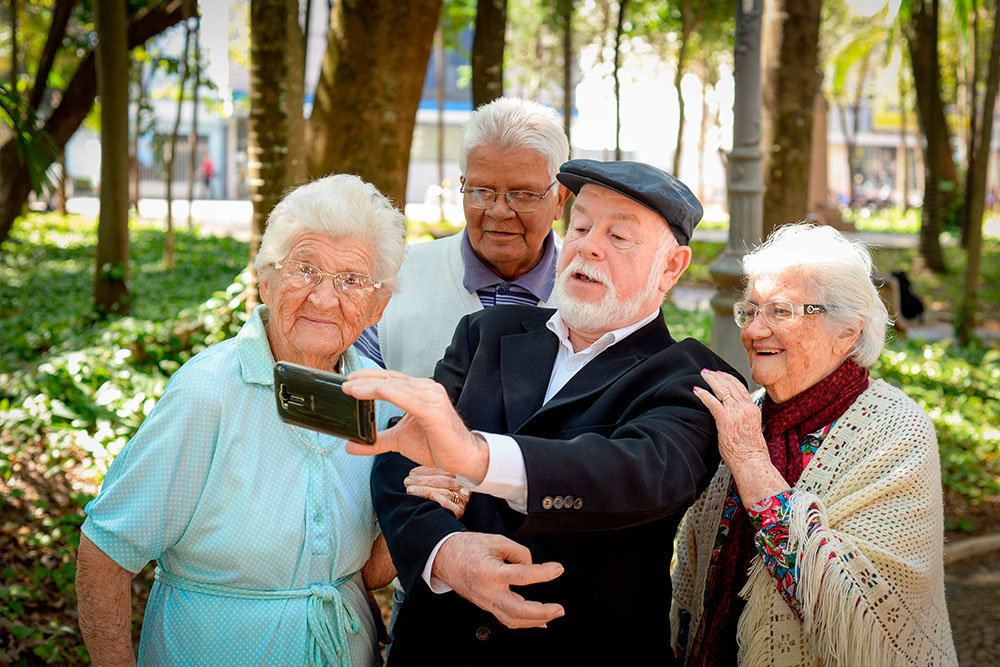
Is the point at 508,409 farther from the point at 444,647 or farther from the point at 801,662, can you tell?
the point at 801,662

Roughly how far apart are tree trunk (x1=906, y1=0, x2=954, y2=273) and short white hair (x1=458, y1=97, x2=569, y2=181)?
14609 mm

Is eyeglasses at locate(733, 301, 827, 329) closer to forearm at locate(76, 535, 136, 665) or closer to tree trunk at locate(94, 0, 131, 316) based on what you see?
forearm at locate(76, 535, 136, 665)

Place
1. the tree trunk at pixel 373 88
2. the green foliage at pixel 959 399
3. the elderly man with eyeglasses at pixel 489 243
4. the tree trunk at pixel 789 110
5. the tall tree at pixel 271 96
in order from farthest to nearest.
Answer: the tree trunk at pixel 789 110, the green foliage at pixel 959 399, the tall tree at pixel 271 96, the tree trunk at pixel 373 88, the elderly man with eyeglasses at pixel 489 243

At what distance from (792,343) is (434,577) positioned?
110 centimetres

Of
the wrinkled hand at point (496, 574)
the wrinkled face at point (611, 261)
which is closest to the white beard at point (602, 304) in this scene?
the wrinkled face at point (611, 261)

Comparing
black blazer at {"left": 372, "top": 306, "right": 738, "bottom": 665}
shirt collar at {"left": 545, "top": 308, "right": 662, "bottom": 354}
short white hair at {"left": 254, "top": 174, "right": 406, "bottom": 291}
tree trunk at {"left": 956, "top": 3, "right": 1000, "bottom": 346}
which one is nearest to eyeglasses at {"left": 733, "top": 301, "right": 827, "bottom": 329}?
black blazer at {"left": 372, "top": 306, "right": 738, "bottom": 665}

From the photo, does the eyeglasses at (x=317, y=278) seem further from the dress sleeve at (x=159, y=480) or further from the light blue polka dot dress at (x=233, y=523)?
the dress sleeve at (x=159, y=480)

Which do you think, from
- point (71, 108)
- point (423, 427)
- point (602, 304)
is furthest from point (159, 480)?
point (71, 108)

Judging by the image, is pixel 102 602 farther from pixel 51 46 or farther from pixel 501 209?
pixel 51 46

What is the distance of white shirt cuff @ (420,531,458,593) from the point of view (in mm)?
2193

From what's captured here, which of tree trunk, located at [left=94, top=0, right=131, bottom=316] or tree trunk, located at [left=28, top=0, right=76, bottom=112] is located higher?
tree trunk, located at [left=28, top=0, right=76, bottom=112]

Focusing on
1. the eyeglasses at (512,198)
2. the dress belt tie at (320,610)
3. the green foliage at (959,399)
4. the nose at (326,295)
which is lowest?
the green foliage at (959,399)

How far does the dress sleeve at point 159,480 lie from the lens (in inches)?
89.9

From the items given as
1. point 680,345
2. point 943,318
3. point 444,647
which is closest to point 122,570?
point 444,647
